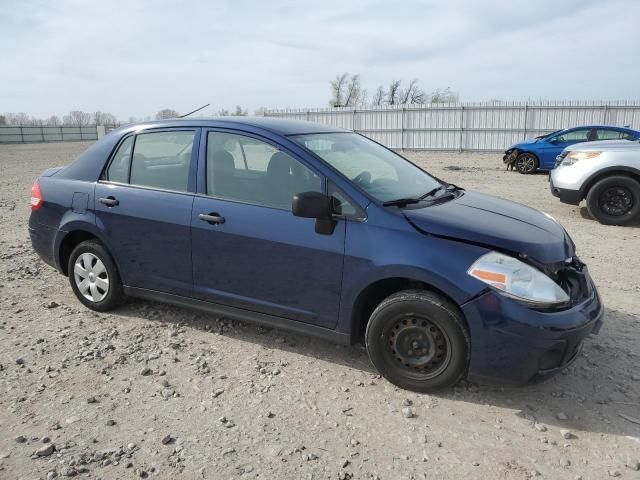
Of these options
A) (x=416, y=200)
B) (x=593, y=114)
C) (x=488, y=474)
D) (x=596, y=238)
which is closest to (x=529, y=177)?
(x=596, y=238)

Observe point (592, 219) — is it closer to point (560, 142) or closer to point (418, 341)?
point (418, 341)

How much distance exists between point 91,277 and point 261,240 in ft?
6.31

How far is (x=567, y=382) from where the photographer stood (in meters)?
3.46

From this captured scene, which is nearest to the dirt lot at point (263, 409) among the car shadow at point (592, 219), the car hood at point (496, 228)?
the car hood at point (496, 228)

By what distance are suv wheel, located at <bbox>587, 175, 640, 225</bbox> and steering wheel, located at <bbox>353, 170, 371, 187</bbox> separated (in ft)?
19.9

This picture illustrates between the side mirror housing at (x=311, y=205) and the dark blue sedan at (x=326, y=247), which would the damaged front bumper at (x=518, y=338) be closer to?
the dark blue sedan at (x=326, y=247)

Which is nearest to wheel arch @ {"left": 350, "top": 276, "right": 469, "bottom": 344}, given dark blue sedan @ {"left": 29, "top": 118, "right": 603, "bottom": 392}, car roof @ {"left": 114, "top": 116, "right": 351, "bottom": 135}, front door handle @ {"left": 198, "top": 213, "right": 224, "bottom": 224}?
dark blue sedan @ {"left": 29, "top": 118, "right": 603, "bottom": 392}

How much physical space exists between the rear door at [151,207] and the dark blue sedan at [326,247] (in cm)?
1

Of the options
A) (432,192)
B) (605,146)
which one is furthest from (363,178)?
(605,146)

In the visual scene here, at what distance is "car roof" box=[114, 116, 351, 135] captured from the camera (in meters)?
3.88

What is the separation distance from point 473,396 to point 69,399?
101 inches

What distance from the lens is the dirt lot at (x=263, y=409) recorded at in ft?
8.69

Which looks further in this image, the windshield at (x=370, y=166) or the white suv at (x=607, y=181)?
the white suv at (x=607, y=181)

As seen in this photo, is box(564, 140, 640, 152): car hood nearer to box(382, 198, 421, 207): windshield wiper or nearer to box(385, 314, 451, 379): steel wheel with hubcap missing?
box(382, 198, 421, 207): windshield wiper
